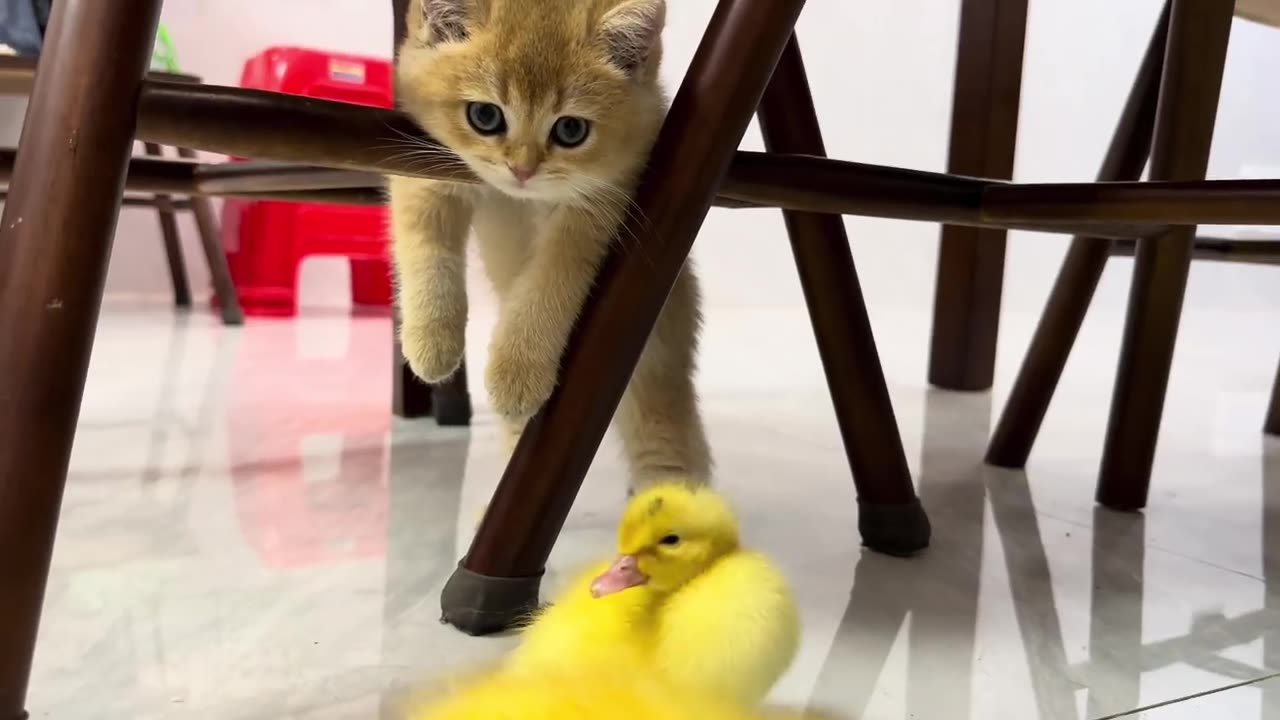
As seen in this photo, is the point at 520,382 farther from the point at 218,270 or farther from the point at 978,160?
the point at 218,270

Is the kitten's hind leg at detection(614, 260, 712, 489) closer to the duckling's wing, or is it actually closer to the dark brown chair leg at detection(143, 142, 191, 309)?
the duckling's wing

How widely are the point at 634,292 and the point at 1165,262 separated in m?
0.70

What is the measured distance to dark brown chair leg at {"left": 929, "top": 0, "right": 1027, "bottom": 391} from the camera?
1.85 meters

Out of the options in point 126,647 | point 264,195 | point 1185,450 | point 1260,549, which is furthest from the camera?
point 1185,450

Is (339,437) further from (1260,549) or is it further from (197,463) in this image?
(1260,549)

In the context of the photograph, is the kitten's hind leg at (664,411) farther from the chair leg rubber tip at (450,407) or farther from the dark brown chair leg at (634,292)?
the chair leg rubber tip at (450,407)

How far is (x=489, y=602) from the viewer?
26.2 inches

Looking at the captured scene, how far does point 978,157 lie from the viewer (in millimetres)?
1891

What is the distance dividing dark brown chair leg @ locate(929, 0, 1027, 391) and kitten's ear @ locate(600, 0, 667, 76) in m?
1.28

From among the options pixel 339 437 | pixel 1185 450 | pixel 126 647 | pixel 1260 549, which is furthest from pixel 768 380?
pixel 126 647

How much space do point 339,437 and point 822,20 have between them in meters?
2.62

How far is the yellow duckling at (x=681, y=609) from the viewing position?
0.54 meters

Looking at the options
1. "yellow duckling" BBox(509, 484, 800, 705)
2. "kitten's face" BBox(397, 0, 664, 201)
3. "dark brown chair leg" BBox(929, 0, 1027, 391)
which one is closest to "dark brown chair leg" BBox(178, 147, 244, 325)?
"dark brown chair leg" BBox(929, 0, 1027, 391)

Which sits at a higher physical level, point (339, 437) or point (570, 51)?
point (570, 51)
